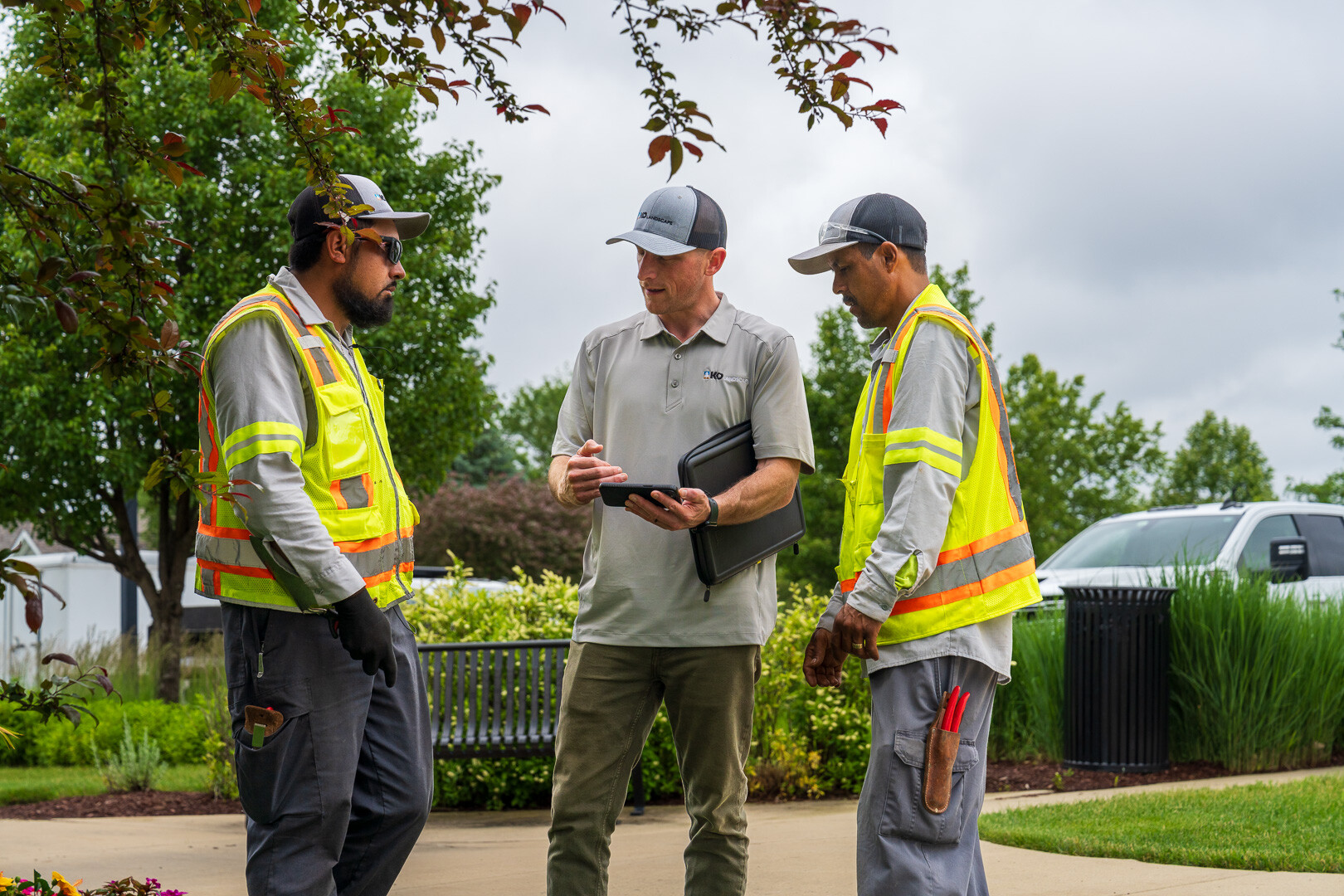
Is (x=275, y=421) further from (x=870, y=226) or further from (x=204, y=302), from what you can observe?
(x=204, y=302)

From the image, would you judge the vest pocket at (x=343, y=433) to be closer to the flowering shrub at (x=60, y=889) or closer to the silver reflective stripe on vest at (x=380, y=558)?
the silver reflective stripe on vest at (x=380, y=558)

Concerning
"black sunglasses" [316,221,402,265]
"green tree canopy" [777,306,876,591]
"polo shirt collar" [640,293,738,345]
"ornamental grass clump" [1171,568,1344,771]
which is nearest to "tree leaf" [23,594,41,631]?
"black sunglasses" [316,221,402,265]

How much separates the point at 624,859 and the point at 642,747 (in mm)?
1958

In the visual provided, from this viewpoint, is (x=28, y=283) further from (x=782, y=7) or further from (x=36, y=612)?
(x=782, y=7)

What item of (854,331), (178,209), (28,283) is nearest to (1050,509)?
(854,331)

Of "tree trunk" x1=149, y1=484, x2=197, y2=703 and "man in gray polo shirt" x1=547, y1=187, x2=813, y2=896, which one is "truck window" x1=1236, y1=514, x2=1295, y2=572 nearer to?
"man in gray polo shirt" x1=547, y1=187, x2=813, y2=896

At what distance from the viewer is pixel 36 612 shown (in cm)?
213

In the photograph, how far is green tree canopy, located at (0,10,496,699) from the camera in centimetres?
1367

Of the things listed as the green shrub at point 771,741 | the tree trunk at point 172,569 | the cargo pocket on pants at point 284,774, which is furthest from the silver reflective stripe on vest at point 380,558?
the tree trunk at point 172,569

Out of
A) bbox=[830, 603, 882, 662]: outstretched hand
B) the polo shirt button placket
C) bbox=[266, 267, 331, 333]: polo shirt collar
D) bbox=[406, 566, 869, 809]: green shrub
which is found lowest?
bbox=[406, 566, 869, 809]: green shrub

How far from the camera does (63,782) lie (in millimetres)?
9758

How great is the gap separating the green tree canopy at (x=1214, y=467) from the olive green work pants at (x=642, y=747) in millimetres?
48837

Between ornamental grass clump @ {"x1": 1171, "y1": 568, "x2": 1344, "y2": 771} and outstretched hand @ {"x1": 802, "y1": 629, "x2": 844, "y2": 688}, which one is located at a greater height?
outstretched hand @ {"x1": 802, "y1": 629, "x2": 844, "y2": 688}

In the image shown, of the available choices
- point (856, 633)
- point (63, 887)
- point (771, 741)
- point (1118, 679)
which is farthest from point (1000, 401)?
point (1118, 679)
